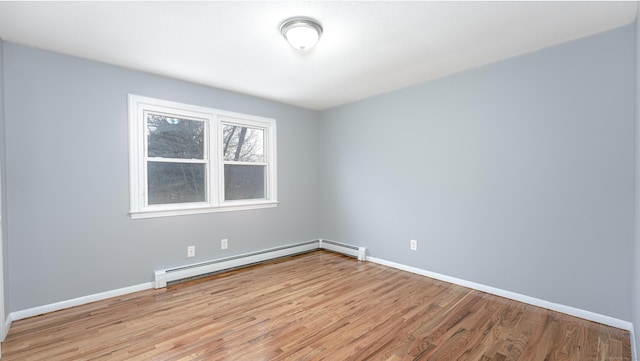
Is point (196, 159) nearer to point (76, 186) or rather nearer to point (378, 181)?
point (76, 186)

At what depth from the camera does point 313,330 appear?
7.39 ft

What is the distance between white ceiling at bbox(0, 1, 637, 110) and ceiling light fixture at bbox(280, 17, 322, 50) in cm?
6

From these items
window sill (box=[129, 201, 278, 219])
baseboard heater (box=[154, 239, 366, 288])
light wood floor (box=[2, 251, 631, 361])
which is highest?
window sill (box=[129, 201, 278, 219])

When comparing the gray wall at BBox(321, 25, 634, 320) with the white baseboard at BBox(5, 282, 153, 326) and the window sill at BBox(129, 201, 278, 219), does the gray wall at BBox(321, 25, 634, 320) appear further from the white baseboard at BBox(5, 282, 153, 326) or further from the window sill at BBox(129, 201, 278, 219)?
the white baseboard at BBox(5, 282, 153, 326)

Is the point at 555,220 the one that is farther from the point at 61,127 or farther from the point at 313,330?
the point at 61,127

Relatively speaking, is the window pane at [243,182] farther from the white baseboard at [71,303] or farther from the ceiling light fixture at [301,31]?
the ceiling light fixture at [301,31]

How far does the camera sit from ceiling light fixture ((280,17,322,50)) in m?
2.10

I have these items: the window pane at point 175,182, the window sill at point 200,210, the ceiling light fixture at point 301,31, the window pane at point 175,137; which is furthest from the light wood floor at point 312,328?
the ceiling light fixture at point 301,31

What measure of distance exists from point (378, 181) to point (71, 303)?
364 centimetres

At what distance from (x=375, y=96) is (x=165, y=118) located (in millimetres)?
2771

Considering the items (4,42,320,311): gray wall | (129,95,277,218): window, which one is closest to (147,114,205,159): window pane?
(129,95,277,218): window

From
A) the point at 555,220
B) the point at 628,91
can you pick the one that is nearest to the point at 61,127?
the point at 555,220

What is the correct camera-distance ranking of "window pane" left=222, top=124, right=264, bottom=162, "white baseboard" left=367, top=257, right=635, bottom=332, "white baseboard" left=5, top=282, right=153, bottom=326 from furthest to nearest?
"window pane" left=222, top=124, right=264, bottom=162 < "white baseboard" left=5, top=282, right=153, bottom=326 < "white baseboard" left=367, top=257, right=635, bottom=332

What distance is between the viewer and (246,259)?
3.88 metres
